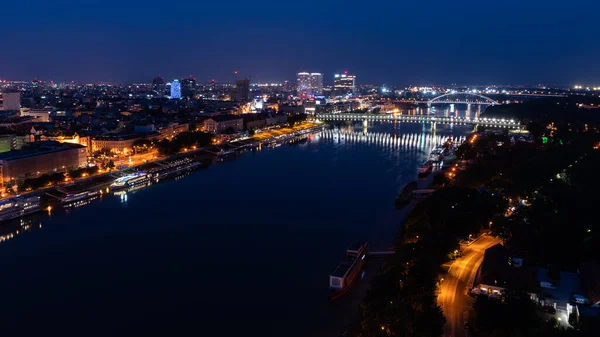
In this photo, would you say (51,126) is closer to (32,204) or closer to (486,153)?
(32,204)

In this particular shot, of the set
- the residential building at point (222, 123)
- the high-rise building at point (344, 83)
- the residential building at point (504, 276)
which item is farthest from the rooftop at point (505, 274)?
the high-rise building at point (344, 83)

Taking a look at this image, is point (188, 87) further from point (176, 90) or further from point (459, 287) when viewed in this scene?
point (459, 287)

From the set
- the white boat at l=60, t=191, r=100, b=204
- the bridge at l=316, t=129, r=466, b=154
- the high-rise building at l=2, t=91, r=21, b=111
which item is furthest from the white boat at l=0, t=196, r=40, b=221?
the high-rise building at l=2, t=91, r=21, b=111

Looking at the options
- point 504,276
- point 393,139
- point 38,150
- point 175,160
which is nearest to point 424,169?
point 175,160

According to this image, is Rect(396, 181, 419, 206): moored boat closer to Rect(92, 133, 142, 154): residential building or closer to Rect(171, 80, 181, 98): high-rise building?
Rect(92, 133, 142, 154): residential building

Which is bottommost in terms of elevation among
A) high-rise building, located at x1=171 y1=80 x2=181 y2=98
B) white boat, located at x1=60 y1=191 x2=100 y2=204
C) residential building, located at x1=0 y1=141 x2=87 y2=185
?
white boat, located at x1=60 y1=191 x2=100 y2=204

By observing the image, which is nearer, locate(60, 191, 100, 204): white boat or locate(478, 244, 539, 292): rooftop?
locate(478, 244, 539, 292): rooftop

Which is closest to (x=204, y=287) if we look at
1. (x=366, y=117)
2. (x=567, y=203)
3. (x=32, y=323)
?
(x=32, y=323)
